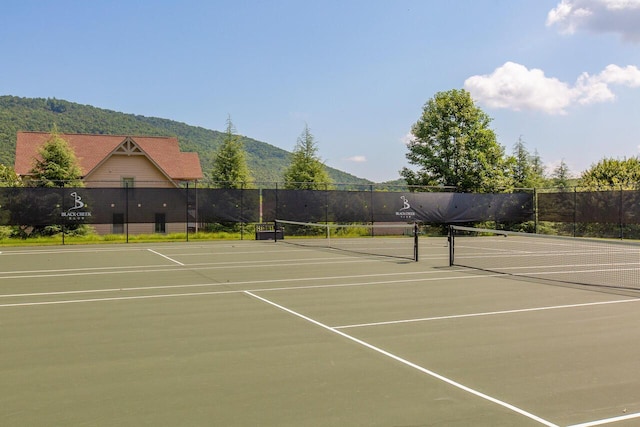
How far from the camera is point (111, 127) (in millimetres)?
86875

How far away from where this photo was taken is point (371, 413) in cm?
379

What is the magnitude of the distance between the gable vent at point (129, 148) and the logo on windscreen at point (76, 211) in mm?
13011

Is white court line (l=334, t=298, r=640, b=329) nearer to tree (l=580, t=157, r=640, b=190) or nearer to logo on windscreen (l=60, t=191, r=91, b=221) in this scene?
logo on windscreen (l=60, t=191, r=91, b=221)

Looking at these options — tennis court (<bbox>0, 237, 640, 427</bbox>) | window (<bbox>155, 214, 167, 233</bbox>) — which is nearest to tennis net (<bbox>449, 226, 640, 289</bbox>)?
tennis court (<bbox>0, 237, 640, 427</bbox>)

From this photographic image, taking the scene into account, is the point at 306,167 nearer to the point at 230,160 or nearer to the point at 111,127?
the point at 230,160

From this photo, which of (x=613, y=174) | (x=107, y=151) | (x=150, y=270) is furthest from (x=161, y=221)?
(x=613, y=174)

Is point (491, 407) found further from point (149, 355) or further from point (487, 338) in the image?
point (149, 355)

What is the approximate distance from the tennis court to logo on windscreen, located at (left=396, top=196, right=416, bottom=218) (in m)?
17.0

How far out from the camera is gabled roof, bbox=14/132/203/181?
35.0 metres

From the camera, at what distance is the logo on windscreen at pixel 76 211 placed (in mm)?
22172

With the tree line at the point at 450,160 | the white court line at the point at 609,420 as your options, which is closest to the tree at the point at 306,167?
the tree line at the point at 450,160

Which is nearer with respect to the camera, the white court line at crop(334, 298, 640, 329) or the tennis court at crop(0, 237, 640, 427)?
the tennis court at crop(0, 237, 640, 427)

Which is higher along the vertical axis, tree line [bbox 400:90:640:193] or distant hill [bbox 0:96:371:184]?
distant hill [bbox 0:96:371:184]

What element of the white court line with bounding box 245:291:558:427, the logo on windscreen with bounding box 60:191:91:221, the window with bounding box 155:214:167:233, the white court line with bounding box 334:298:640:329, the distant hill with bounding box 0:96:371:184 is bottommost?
the white court line with bounding box 245:291:558:427
